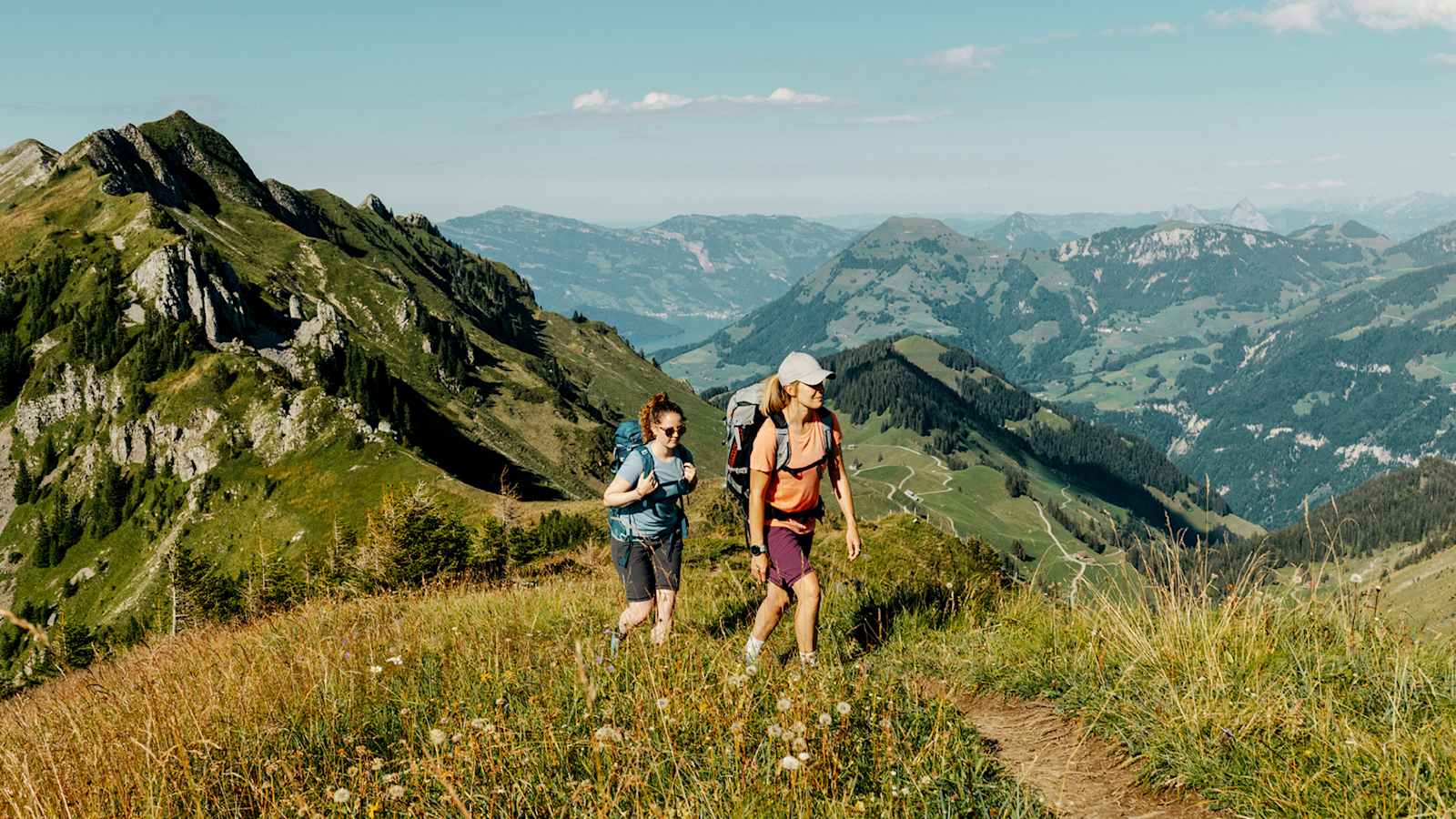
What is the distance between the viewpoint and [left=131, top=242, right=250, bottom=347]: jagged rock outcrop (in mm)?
117688

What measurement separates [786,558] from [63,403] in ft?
486

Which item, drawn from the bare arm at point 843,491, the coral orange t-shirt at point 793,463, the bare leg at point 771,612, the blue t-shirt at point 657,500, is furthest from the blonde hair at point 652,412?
the bare leg at point 771,612

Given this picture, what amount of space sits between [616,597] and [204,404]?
112740 mm

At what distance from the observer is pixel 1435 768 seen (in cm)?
418

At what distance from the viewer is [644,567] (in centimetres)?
893

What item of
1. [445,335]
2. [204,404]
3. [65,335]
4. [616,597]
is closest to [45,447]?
[65,335]

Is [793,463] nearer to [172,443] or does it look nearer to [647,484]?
[647,484]

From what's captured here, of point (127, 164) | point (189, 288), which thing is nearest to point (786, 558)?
point (189, 288)

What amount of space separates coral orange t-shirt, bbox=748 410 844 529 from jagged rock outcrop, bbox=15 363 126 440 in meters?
141

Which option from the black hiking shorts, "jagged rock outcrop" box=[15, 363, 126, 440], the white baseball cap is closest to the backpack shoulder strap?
the white baseball cap

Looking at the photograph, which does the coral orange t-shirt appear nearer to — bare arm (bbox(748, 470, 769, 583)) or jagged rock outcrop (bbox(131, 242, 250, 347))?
bare arm (bbox(748, 470, 769, 583))

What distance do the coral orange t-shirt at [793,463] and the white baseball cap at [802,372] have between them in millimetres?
422

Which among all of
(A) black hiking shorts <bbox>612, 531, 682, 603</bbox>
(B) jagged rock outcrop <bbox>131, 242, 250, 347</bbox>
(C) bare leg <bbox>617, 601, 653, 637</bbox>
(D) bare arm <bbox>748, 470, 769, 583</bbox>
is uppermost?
(B) jagged rock outcrop <bbox>131, 242, 250, 347</bbox>

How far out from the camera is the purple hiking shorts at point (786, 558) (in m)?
8.08
